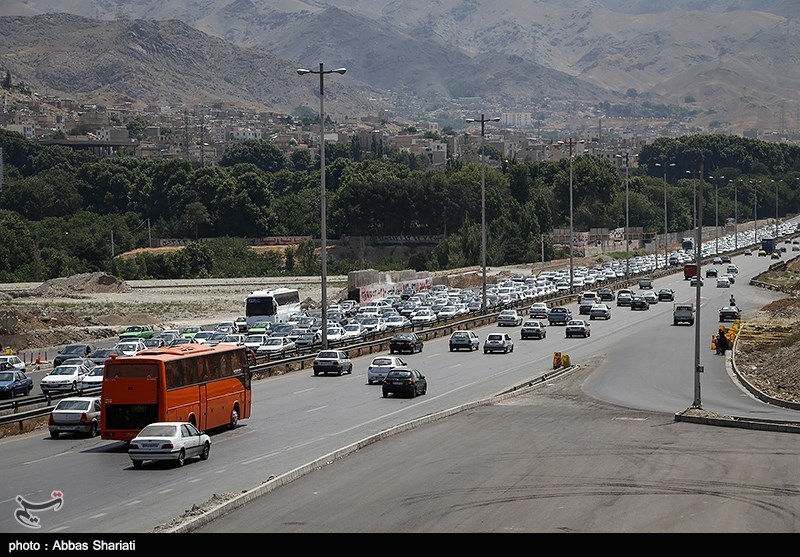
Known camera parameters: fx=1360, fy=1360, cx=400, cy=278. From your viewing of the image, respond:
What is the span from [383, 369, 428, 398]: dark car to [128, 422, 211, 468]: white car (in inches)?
671

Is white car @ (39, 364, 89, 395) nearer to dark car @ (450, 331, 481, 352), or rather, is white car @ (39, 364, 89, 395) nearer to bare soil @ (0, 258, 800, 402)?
dark car @ (450, 331, 481, 352)

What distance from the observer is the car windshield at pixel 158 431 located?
107ft

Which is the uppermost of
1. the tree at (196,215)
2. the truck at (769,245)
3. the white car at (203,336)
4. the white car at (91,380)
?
the tree at (196,215)

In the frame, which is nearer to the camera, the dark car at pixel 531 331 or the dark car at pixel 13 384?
the dark car at pixel 13 384

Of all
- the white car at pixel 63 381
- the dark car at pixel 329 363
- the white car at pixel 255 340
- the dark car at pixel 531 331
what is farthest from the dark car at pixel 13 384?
the dark car at pixel 531 331

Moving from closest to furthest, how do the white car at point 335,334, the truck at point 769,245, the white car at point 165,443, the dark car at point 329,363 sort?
the white car at point 165,443 < the dark car at point 329,363 < the white car at point 335,334 < the truck at point 769,245

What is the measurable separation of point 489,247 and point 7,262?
2316 inches

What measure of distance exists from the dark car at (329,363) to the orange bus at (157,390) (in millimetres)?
20090

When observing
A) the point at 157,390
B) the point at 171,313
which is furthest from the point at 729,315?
the point at 157,390

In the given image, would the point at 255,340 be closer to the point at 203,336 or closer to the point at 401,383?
the point at 203,336

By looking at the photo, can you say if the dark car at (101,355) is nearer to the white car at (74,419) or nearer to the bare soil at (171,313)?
the bare soil at (171,313)

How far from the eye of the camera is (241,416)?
A: 136 ft

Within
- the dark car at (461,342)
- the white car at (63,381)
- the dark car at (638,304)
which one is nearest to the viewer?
the white car at (63,381)

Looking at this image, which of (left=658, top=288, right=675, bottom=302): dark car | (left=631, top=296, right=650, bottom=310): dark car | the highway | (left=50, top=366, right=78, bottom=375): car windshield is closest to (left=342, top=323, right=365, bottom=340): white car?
the highway
